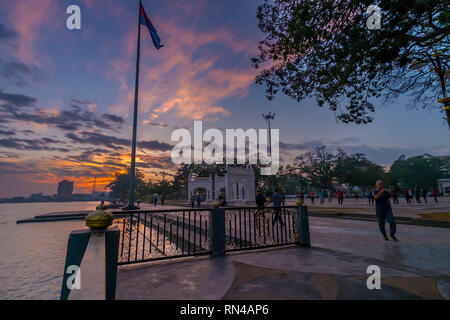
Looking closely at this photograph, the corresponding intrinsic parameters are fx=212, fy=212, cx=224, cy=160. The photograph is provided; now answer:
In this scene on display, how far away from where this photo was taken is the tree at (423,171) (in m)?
56.5

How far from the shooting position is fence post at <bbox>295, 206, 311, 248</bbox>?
592 cm

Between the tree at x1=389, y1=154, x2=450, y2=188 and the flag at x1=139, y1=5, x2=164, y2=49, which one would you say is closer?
the flag at x1=139, y1=5, x2=164, y2=49

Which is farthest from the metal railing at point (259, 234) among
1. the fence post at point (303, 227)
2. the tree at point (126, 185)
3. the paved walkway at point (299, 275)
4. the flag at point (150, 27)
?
the tree at point (126, 185)

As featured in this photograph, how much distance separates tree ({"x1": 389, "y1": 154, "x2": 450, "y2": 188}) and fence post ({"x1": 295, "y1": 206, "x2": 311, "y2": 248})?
69154 mm

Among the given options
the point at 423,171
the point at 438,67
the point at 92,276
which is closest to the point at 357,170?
the point at 423,171

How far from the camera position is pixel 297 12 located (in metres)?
5.99

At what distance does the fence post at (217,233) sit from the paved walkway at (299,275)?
249mm

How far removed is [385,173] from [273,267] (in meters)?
73.3

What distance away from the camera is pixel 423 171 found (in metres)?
57.1

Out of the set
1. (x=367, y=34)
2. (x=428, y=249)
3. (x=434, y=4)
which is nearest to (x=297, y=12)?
(x=367, y=34)

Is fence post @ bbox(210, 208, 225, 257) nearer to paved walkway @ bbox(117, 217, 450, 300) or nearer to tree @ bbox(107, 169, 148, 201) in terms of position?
paved walkway @ bbox(117, 217, 450, 300)

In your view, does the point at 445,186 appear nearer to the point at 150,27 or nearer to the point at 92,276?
the point at 150,27

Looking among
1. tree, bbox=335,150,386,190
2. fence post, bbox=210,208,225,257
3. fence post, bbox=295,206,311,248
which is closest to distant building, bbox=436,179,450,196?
tree, bbox=335,150,386,190

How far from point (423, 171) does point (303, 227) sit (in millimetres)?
72384
